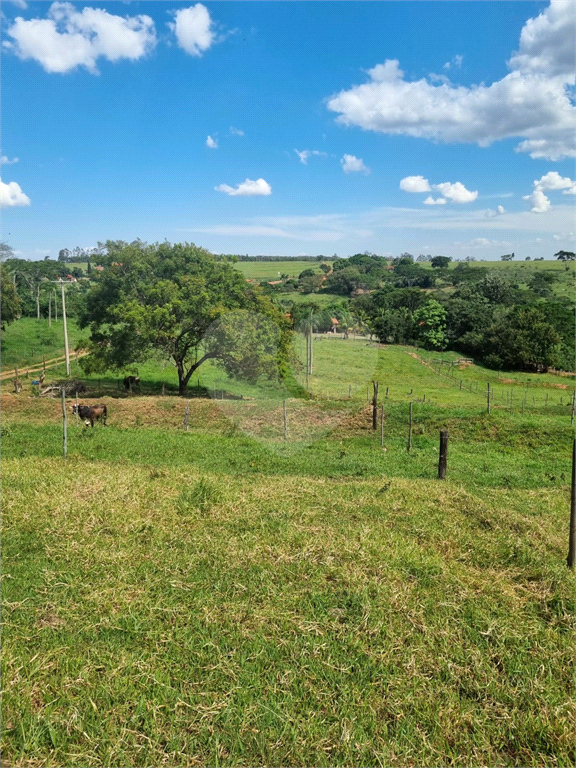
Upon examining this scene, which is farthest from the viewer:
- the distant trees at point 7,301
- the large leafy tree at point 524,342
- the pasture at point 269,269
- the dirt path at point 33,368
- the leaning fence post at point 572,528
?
the pasture at point 269,269

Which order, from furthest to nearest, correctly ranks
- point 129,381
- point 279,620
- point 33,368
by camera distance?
point 33,368
point 129,381
point 279,620

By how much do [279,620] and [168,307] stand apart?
1922 cm

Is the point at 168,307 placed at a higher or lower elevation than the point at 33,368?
higher

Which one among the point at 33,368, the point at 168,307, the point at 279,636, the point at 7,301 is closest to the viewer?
the point at 279,636

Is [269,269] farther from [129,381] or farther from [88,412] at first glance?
[88,412]

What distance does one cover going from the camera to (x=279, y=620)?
4848mm

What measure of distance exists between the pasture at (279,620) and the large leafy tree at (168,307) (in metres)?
12.4

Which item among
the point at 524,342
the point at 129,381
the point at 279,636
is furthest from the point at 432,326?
the point at 279,636

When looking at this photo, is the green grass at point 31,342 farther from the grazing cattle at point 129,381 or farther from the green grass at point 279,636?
the green grass at point 279,636

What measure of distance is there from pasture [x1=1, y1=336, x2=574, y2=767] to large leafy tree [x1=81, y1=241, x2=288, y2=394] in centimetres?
1236

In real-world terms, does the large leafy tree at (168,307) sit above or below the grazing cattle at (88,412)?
above

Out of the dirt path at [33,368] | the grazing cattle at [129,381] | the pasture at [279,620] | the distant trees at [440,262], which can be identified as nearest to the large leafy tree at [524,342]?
the grazing cattle at [129,381]

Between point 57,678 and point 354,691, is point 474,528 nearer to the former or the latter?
point 354,691

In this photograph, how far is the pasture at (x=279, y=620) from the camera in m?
3.61
